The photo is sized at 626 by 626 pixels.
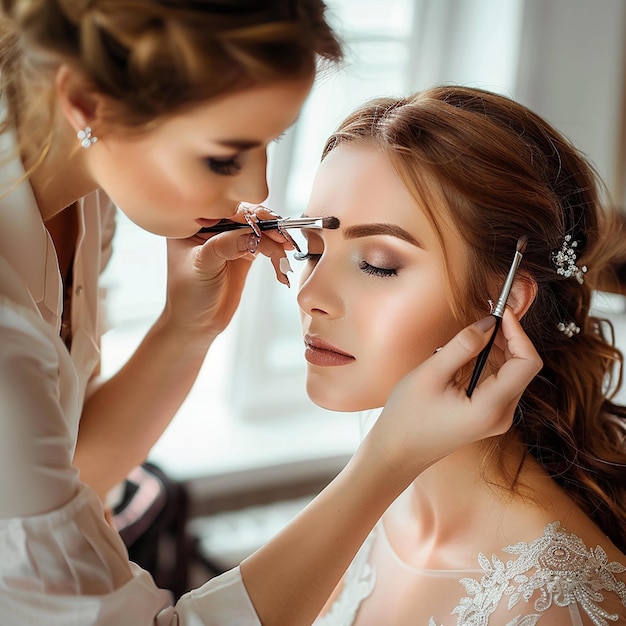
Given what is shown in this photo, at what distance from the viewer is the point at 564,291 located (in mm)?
1553

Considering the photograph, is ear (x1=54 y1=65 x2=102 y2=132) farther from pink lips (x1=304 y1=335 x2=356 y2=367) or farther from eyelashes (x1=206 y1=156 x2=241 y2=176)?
pink lips (x1=304 y1=335 x2=356 y2=367)

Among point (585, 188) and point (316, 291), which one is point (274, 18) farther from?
point (585, 188)

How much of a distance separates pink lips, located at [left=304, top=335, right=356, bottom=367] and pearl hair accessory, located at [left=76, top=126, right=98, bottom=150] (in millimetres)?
556

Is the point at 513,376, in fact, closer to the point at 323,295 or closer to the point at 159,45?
the point at 323,295

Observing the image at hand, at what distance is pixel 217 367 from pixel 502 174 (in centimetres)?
200

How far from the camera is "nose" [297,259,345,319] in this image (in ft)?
4.76

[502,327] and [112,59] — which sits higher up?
[112,59]

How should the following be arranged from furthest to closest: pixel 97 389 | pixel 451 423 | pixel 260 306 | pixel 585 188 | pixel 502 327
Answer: pixel 260 306, pixel 97 389, pixel 585 188, pixel 502 327, pixel 451 423

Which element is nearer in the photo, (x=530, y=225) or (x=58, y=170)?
(x=58, y=170)

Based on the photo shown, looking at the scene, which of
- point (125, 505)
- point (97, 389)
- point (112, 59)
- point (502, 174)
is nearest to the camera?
point (112, 59)

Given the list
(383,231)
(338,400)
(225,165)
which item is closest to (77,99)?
(225,165)

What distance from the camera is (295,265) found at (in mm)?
3041

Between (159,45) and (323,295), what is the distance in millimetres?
614

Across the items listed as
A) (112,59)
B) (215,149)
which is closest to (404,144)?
(215,149)
